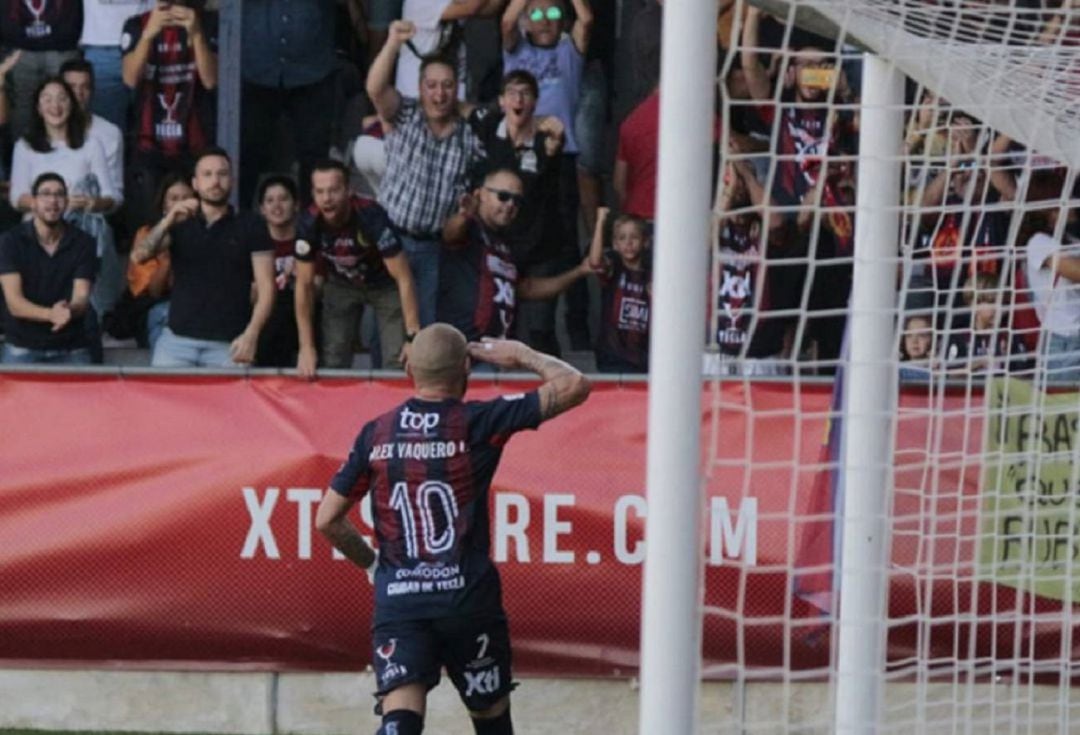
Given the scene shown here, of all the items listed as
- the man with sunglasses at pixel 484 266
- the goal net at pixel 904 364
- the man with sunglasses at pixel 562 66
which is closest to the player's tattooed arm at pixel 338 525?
the goal net at pixel 904 364

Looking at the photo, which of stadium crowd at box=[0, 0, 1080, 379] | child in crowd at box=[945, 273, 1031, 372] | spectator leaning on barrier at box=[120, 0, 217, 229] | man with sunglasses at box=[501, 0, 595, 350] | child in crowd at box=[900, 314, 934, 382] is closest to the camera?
child in crowd at box=[900, 314, 934, 382]

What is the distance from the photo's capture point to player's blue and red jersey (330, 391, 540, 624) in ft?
24.8

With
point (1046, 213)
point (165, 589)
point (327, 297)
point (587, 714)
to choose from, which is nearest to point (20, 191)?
point (327, 297)

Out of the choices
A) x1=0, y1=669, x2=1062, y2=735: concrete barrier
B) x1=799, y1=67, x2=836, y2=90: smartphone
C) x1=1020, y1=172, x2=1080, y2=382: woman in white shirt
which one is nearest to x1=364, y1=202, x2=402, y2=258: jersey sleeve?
x1=0, y1=669, x2=1062, y2=735: concrete barrier

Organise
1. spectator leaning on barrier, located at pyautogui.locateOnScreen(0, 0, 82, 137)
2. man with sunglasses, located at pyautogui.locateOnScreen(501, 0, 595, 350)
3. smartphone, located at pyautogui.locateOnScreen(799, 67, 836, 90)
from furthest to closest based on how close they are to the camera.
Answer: spectator leaning on barrier, located at pyautogui.locateOnScreen(0, 0, 82, 137)
man with sunglasses, located at pyautogui.locateOnScreen(501, 0, 595, 350)
smartphone, located at pyautogui.locateOnScreen(799, 67, 836, 90)

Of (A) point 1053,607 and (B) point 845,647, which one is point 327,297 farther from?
(B) point 845,647

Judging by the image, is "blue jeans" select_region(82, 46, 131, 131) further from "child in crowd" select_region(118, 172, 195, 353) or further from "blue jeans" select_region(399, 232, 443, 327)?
"blue jeans" select_region(399, 232, 443, 327)

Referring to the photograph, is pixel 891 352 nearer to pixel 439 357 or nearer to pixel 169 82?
pixel 439 357

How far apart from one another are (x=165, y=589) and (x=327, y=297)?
5.58ft

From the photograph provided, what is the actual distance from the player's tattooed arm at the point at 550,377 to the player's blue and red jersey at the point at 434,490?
5 cm

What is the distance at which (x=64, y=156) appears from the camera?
1114 cm

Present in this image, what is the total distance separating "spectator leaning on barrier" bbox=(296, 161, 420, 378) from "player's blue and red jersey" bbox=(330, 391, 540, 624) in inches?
110

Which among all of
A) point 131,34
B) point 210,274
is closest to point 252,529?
point 210,274

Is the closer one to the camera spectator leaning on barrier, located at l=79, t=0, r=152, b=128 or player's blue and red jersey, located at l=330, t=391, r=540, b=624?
player's blue and red jersey, located at l=330, t=391, r=540, b=624
